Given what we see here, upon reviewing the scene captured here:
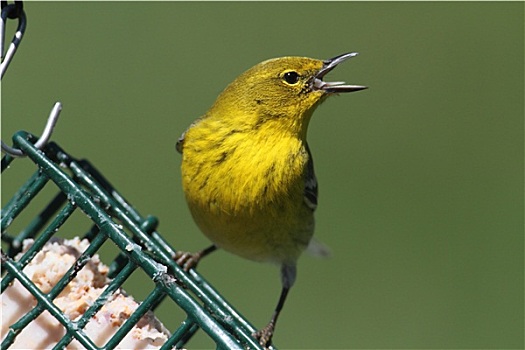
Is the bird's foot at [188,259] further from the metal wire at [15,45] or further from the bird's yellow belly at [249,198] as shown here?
the metal wire at [15,45]

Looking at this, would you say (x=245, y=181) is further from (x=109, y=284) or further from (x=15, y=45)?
(x=15, y=45)

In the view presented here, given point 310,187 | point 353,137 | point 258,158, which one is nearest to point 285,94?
point 258,158

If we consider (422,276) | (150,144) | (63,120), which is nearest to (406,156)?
(422,276)

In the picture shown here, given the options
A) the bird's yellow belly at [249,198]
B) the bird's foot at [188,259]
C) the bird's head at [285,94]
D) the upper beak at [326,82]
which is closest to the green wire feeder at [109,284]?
the bird's yellow belly at [249,198]

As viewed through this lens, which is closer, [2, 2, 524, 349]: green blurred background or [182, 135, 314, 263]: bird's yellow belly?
[182, 135, 314, 263]: bird's yellow belly

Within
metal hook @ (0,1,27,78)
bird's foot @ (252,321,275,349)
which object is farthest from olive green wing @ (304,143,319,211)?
metal hook @ (0,1,27,78)

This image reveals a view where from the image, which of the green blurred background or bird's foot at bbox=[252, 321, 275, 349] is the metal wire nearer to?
bird's foot at bbox=[252, 321, 275, 349]

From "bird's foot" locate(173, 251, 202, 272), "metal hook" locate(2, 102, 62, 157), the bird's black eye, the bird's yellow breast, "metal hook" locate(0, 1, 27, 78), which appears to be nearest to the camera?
"metal hook" locate(0, 1, 27, 78)

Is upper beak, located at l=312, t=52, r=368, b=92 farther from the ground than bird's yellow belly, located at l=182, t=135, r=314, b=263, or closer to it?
farther from the ground
